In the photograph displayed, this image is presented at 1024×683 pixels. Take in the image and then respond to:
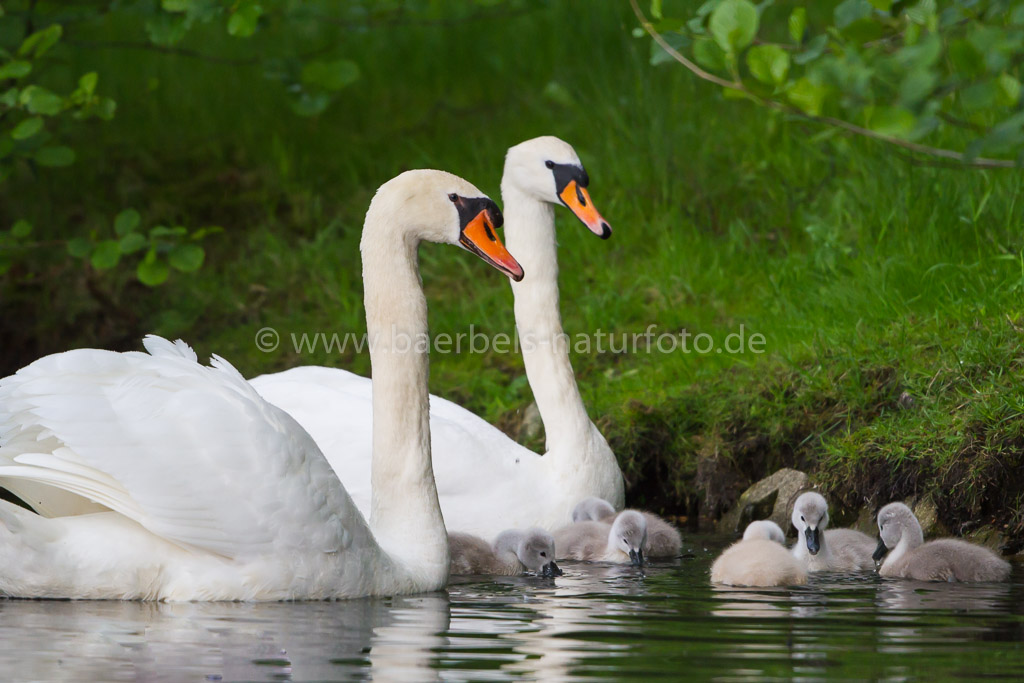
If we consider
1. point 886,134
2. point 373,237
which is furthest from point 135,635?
point 886,134

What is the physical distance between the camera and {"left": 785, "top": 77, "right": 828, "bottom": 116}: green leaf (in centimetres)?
387

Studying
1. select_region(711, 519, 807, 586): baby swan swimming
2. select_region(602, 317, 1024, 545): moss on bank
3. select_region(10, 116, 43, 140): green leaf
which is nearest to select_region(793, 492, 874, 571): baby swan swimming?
select_region(711, 519, 807, 586): baby swan swimming

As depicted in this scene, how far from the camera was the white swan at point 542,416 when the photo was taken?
261 inches

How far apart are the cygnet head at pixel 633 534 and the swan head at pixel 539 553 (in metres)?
0.31

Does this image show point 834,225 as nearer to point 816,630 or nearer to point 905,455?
point 905,455

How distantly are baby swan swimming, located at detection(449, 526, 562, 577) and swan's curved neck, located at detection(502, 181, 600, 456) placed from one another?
Result: 3.21 ft

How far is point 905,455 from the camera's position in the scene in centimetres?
644

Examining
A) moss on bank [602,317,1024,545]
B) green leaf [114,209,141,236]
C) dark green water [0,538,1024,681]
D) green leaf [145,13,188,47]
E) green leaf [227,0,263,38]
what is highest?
green leaf [145,13,188,47]

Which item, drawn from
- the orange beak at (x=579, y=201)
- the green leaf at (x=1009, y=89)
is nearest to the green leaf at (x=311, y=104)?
the orange beak at (x=579, y=201)

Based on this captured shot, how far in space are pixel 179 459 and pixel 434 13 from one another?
→ 6296mm

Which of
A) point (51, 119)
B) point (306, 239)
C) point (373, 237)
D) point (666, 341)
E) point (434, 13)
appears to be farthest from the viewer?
point (51, 119)

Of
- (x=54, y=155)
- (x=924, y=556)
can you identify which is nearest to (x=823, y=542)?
(x=924, y=556)

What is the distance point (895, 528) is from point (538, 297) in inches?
81.8

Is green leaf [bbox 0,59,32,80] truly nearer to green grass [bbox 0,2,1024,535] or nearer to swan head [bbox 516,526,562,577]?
green grass [bbox 0,2,1024,535]
